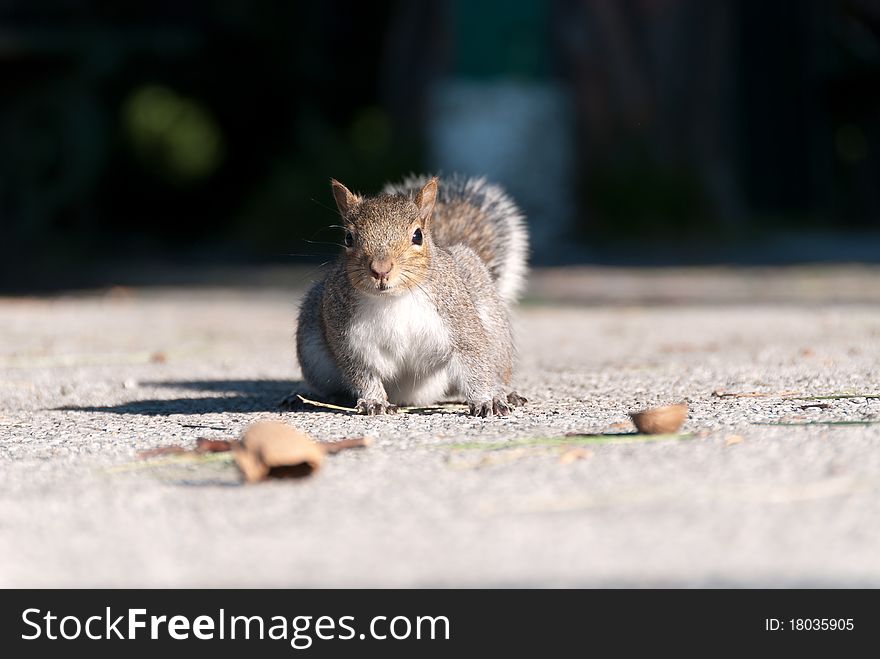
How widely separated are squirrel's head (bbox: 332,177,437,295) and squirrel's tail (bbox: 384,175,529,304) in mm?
563

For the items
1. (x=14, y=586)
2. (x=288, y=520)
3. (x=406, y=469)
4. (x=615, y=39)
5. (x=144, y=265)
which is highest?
(x=615, y=39)

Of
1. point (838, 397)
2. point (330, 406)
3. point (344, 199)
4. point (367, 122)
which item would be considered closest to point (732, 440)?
point (838, 397)

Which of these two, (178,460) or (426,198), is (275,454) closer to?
(178,460)

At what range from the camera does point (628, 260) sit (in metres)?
11.0

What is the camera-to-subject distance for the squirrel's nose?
370cm

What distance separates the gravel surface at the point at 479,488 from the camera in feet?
7.12

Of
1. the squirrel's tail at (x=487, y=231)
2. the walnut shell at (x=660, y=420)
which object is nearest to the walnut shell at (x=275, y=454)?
the walnut shell at (x=660, y=420)

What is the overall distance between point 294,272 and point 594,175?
3341mm

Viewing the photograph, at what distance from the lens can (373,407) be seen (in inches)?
152

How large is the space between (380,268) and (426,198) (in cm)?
41

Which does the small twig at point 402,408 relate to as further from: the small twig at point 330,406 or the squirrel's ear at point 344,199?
the squirrel's ear at point 344,199

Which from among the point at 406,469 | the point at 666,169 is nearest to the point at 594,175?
the point at 666,169

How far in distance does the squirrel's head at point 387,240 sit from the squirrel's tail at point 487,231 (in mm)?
563

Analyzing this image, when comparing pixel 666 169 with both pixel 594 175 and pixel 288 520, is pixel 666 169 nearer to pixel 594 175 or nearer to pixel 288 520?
pixel 594 175
